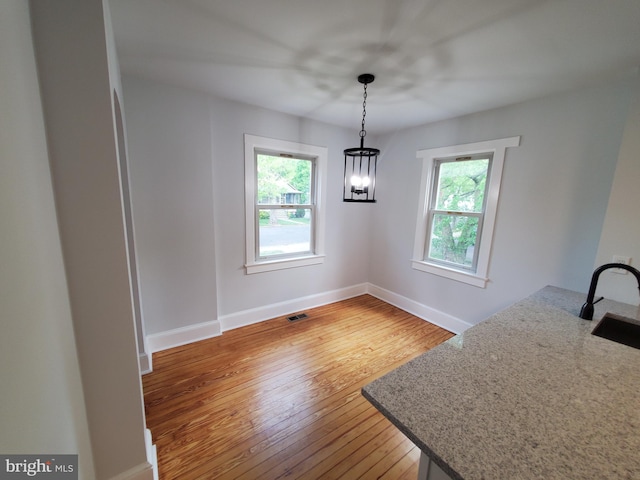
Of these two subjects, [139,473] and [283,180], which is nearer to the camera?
[139,473]

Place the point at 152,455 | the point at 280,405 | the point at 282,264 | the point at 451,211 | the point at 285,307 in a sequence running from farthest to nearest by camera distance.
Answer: the point at 285,307, the point at 282,264, the point at 451,211, the point at 280,405, the point at 152,455

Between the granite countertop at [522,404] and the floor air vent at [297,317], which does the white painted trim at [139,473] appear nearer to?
the granite countertop at [522,404]

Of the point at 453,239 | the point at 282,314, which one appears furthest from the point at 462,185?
the point at 282,314

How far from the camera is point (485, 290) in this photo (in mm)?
2727

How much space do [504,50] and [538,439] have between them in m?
2.03

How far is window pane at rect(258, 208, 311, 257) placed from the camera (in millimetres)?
3115

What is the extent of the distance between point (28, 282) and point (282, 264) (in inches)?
102

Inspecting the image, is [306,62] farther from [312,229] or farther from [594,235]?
[594,235]

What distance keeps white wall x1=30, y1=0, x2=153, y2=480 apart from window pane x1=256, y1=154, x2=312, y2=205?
6.44ft

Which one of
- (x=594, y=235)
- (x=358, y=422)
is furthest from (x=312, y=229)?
(x=594, y=235)

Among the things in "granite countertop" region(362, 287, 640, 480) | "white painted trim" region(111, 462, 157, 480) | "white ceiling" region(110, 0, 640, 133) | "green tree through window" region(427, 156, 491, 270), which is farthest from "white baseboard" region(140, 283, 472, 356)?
"white ceiling" region(110, 0, 640, 133)

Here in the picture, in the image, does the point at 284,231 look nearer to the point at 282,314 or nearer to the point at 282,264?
the point at 282,264

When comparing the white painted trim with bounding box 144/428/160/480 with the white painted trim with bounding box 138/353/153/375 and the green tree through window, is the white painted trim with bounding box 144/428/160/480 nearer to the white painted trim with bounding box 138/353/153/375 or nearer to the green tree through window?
the white painted trim with bounding box 138/353/153/375

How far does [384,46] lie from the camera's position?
1.59 m
